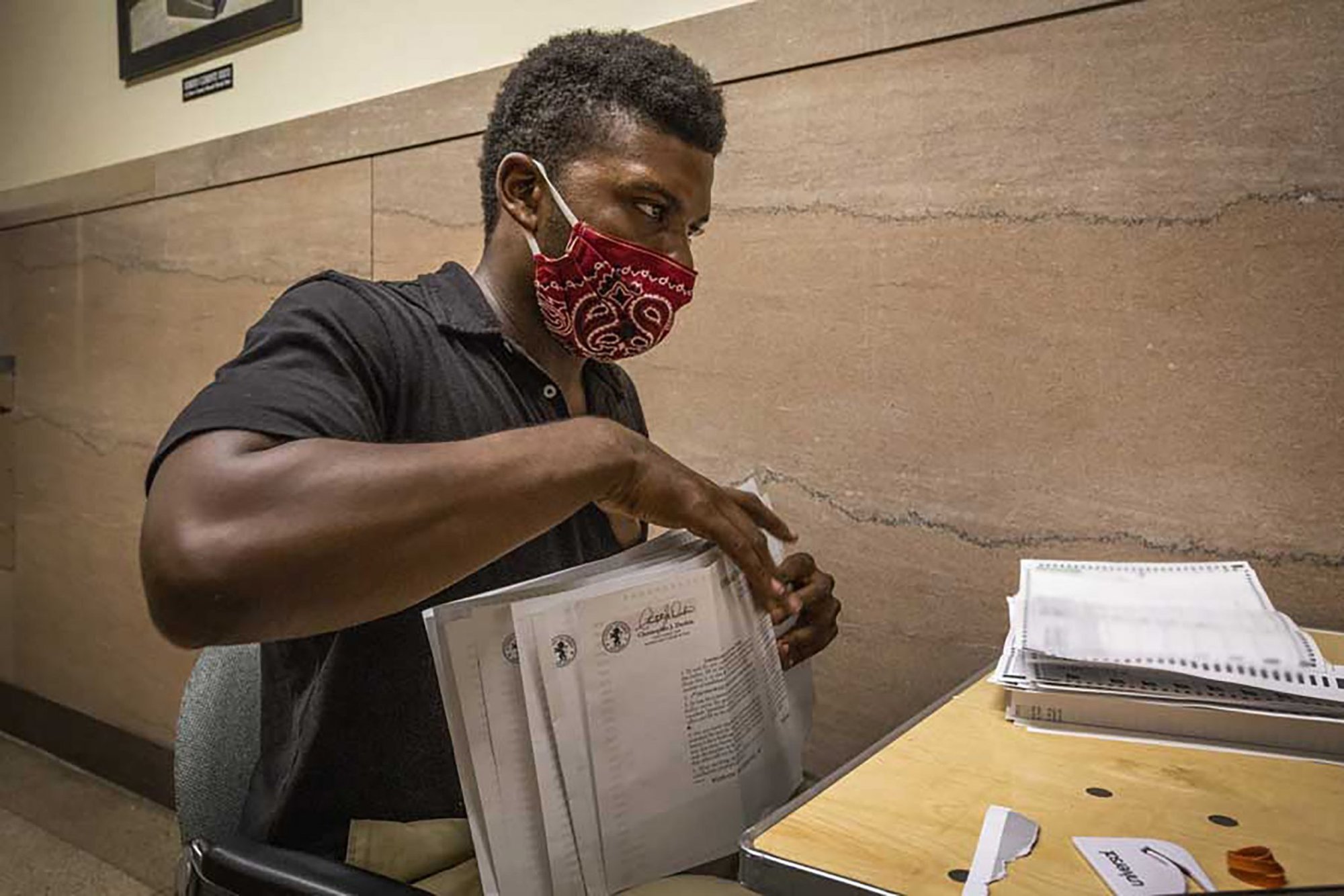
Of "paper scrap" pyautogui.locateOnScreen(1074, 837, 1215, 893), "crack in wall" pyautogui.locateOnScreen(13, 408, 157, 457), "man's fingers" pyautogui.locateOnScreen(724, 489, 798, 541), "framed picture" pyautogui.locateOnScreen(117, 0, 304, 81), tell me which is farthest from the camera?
"crack in wall" pyautogui.locateOnScreen(13, 408, 157, 457)

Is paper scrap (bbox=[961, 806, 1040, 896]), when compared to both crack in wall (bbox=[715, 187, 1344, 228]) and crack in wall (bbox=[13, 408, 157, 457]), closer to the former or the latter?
crack in wall (bbox=[715, 187, 1344, 228])

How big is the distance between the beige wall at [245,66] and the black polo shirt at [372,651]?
0.91 m

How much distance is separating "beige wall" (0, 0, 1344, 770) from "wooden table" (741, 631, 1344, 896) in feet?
→ 1.79

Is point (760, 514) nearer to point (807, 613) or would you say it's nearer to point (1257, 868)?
point (807, 613)

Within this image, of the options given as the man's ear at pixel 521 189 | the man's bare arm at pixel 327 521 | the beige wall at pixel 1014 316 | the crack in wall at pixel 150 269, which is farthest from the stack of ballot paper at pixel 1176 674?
the crack in wall at pixel 150 269

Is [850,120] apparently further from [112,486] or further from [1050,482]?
[112,486]

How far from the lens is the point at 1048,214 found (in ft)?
4.42

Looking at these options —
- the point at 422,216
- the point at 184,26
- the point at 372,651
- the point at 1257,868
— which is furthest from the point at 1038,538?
the point at 184,26

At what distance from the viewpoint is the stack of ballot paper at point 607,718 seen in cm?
75

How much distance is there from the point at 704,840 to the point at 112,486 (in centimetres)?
236

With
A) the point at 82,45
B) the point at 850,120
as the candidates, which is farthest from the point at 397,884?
the point at 82,45

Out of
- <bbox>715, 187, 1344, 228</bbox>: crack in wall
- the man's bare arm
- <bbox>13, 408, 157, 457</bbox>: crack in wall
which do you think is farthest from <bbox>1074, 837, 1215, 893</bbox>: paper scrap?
<bbox>13, 408, 157, 457</bbox>: crack in wall

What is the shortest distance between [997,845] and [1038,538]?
81cm

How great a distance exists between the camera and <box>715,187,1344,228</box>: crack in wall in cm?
120
